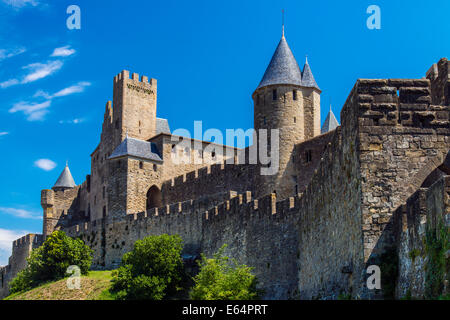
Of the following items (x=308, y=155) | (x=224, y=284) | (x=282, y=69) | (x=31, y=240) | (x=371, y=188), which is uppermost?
(x=282, y=69)

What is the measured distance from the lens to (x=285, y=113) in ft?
154

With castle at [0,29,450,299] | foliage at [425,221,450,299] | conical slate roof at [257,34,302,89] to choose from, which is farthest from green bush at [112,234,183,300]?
foliage at [425,221,450,299]

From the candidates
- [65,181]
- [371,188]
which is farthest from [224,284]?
[65,181]

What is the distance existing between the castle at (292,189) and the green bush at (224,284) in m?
1.03

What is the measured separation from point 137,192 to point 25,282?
37.6 feet

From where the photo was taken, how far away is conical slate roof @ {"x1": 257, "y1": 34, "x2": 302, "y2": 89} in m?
48.0

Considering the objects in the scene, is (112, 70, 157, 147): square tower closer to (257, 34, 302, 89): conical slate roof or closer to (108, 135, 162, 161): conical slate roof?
(108, 135, 162, 161): conical slate roof

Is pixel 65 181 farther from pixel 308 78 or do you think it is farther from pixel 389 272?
pixel 389 272

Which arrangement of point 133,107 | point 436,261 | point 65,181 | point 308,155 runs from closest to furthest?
point 436,261 < point 308,155 < point 133,107 < point 65,181

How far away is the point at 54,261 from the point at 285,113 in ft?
66.4

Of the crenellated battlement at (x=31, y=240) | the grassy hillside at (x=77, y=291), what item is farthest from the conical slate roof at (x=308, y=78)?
the crenellated battlement at (x=31, y=240)

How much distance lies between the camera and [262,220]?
35.4 m

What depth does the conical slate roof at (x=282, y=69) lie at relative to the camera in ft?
157
